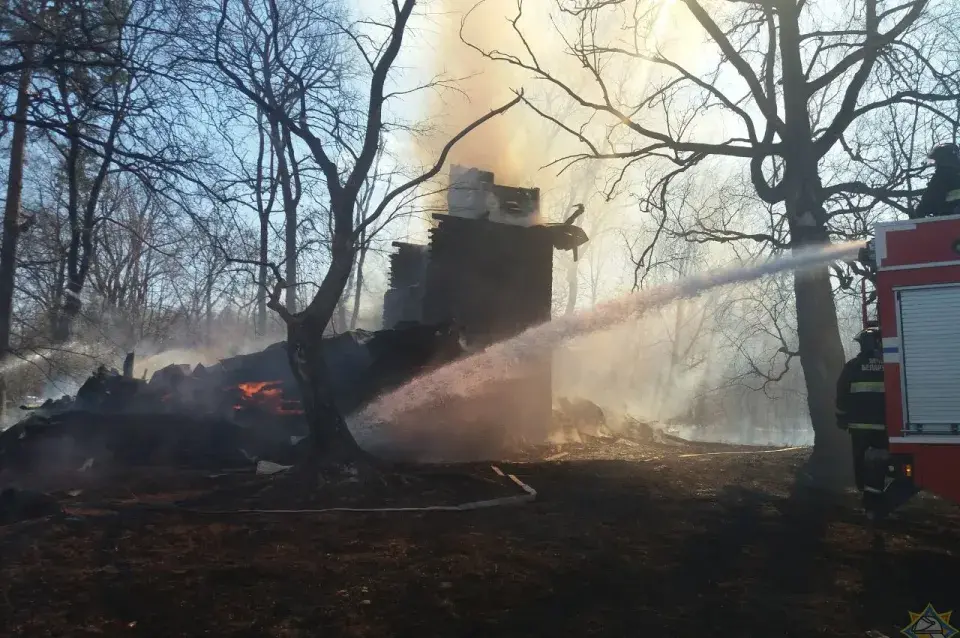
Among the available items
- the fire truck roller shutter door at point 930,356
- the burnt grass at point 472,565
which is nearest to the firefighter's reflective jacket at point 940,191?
the fire truck roller shutter door at point 930,356

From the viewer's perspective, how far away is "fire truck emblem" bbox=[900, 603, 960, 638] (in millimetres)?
3808

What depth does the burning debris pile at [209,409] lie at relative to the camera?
1061 cm

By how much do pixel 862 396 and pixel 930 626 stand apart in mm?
2851

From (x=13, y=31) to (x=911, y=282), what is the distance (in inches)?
332

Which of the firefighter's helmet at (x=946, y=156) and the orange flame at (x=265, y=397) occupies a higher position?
the firefighter's helmet at (x=946, y=156)

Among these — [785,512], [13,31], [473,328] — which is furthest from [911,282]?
[473,328]

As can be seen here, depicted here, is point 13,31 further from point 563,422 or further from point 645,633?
point 563,422

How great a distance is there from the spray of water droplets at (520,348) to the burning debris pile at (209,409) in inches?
14.2

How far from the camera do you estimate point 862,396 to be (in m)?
6.37

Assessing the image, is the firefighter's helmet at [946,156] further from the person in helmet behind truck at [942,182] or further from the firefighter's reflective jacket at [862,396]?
the firefighter's reflective jacket at [862,396]

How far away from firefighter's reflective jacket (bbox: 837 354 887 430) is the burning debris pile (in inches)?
281

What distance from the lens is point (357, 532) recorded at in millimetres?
6117

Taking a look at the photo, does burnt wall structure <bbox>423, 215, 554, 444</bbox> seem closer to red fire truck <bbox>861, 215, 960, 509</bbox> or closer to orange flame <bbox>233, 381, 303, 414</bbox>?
orange flame <bbox>233, 381, 303, 414</bbox>

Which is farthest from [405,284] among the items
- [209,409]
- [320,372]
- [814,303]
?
[814,303]
